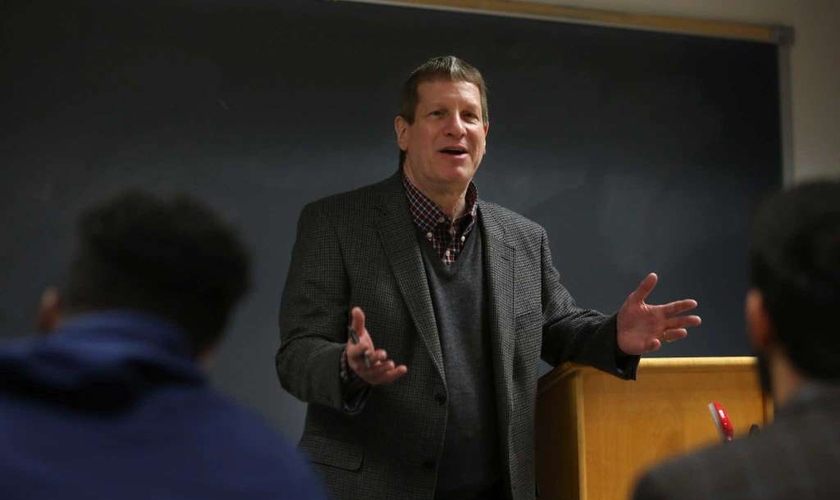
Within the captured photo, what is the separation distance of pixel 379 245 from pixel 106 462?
1.49m

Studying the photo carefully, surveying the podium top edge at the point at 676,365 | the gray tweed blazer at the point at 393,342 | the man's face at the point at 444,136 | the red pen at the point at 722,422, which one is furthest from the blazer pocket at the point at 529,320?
the red pen at the point at 722,422

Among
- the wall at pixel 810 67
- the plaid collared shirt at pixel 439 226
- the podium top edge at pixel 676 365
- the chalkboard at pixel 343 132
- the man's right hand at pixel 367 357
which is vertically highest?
the wall at pixel 810 67

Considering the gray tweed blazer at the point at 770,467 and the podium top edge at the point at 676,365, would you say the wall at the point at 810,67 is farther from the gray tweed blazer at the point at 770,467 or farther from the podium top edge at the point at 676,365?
the gray tweed blazer at the point at 770,467

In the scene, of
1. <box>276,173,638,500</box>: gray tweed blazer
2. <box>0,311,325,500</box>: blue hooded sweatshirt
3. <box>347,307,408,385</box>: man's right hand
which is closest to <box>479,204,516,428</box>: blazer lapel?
<box>276,173,638,500</box>: gray tweed blazer

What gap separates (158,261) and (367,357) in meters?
0.85

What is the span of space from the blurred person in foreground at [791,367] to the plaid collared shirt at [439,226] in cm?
132

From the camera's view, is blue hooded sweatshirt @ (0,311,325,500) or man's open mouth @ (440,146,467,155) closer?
blue hooded sweatshirt @ (0,311,325,500)

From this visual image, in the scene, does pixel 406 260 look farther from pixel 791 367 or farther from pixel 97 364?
pixel 97 364

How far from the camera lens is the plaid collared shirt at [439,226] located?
7.98ft

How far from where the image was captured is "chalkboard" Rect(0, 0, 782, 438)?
311 cm

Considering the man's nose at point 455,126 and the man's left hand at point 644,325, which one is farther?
the man's nose at point 455,126

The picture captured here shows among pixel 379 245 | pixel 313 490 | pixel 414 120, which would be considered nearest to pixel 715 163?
Answer: pixel 414 120

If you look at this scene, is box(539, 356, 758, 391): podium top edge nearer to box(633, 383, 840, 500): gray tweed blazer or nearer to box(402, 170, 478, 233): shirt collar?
box(402, 170, 478, 233): shirt collar

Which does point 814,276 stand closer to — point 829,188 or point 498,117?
point 829,188
